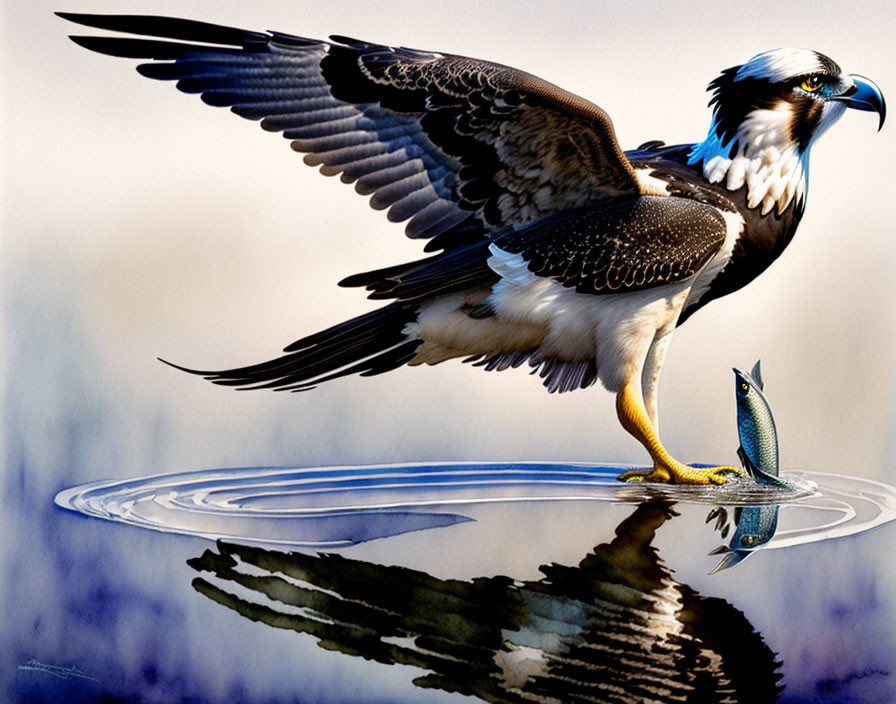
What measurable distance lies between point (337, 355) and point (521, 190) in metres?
0.62

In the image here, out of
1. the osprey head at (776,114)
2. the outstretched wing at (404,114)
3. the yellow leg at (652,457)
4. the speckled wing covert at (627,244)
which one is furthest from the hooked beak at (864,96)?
the yellow leg at (652,457)

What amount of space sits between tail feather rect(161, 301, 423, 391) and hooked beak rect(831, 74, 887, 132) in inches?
48.2

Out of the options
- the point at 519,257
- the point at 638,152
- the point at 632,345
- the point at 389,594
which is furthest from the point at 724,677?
the point at 638,152

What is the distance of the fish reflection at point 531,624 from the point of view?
2.09m

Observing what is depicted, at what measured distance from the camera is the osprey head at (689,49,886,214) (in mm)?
2793

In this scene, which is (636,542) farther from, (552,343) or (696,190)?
(696,190)

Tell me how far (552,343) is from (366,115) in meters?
0.73

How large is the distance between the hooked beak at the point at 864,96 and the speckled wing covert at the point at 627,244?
47cm

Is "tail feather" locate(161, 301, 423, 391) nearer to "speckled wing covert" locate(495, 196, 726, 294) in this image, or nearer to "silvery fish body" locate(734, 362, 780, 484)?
"speckled wing covert" locate(495, 196, 726, 294)

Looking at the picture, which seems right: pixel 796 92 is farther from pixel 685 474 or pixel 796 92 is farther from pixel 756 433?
pixel 685 474

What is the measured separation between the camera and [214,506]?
8.80ft
